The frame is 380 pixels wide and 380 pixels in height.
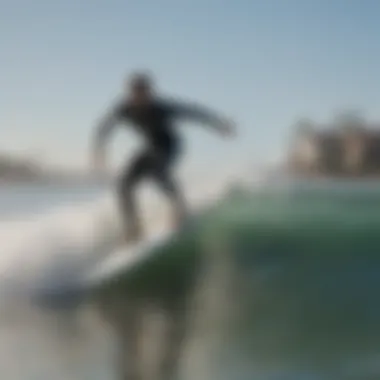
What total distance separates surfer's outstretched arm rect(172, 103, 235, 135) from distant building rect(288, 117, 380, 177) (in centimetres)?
12

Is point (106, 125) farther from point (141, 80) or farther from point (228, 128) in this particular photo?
point (228, 128)

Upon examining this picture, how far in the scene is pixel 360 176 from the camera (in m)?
1.56

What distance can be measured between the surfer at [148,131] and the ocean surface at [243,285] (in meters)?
0.04

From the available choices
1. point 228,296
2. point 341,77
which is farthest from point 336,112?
point 228,296

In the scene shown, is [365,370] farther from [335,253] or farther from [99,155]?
[99,155]

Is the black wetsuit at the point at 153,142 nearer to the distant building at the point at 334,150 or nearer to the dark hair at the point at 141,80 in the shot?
the dark hair at the point at 141,80

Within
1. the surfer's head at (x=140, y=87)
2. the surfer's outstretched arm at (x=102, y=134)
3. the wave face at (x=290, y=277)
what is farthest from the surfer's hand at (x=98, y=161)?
the wave face at (x=290, y=277)

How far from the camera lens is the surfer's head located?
1516mm

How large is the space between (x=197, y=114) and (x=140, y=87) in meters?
0.11

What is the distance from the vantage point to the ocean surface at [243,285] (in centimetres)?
147

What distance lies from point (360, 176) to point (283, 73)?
0.23 m

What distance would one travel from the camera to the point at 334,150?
5.11ft

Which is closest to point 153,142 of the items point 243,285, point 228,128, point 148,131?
point 148,131

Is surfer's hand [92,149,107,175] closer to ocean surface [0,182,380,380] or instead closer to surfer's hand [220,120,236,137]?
ocean surface [0,182,380,380]
